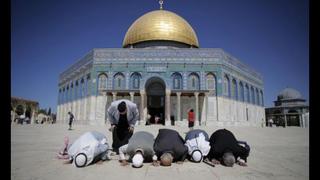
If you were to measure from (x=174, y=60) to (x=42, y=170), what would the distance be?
21.8m

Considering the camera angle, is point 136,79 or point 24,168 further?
point 136,79

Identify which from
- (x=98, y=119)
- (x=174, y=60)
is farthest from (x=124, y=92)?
(x=174, y=60)

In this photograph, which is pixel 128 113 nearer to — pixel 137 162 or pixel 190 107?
pixel 137 162

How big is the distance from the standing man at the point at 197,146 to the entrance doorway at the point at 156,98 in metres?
20.2

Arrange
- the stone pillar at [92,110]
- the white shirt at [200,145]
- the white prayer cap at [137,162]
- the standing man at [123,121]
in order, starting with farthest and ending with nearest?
1. the stone pillar at [92,110]
2. the standing man at [123,121]
3. the white shirt at [200,145]
4. the white prayer cap at [137,162]

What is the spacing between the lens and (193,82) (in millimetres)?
24984

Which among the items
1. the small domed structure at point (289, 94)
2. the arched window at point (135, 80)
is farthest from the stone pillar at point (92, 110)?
the small domed structure at point (289, 94)

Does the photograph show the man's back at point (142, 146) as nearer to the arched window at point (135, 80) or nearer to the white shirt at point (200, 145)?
the white shirt at point (200, 145)

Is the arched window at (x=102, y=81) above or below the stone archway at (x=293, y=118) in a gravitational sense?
above

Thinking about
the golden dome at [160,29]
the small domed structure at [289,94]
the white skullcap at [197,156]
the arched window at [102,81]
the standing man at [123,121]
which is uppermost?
the golden dome at [160,29]

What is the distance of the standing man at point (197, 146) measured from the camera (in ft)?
14.7

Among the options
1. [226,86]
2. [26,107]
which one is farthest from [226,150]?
[26,107]

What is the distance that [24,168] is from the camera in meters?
3.85
